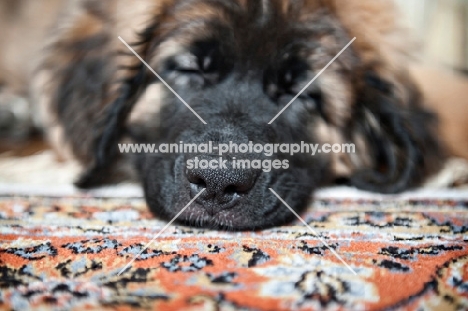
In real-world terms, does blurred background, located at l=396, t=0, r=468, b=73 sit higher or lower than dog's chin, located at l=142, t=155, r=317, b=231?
higher

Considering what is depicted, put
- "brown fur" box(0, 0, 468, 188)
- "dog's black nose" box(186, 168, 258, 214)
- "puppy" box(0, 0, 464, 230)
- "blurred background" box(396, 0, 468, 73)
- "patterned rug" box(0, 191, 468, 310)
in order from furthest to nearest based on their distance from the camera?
1. "blurred background" box(396, 0, 468, 73)
2. "brown fur" box(0, 0, 468, 188)
3. "puppy" box(0, 0, 464, 230)
4. "dog's black nose" box(186, 168, 258, 214)
5. "patterned rug" box(0, 191, 468, 310)

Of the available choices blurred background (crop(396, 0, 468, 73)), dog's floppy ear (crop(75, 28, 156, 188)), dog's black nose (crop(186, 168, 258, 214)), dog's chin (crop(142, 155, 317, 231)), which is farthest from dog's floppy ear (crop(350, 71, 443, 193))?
blurred background (crop(396, 0, 468, 73))

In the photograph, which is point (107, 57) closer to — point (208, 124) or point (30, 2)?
point (208, 124)

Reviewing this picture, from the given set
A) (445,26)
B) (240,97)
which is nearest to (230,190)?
(240,97)

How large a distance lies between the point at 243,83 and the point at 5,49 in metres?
1.73

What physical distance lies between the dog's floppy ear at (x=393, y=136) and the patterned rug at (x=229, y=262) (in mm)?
188

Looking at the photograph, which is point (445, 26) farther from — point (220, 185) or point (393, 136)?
point (220, 185)

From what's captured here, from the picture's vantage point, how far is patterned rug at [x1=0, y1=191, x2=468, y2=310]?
2.26ft

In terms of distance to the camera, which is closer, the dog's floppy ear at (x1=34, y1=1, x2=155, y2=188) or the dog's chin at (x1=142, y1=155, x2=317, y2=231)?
the dog's chin at (x1=142, y1=155, x2=317, y2=231)

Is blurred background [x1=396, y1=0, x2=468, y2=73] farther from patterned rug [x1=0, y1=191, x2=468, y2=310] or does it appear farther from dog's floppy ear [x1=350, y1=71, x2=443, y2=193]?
patterned rug [x1=0, y1=191, x2=468, y2=310]

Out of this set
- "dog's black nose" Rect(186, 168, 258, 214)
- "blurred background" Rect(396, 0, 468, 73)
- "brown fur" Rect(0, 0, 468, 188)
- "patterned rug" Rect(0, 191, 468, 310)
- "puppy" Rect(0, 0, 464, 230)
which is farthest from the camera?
"blurred background" Rect(396, 0, 468, 73)

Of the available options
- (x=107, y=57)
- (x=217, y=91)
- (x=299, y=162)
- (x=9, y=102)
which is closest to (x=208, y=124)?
(x=217, y=91)

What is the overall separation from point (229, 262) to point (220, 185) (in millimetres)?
164

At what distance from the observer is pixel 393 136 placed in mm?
1347
